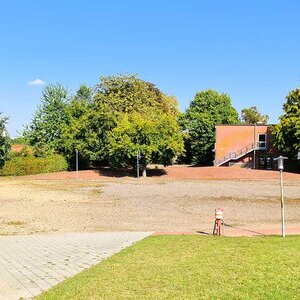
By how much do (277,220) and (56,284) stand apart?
1382 centimetres


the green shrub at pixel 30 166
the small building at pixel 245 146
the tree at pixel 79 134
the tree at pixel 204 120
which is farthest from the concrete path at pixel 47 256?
the tree at pixel 204 120

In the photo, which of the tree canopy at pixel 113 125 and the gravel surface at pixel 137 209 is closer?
the gravel surface at pixel 137 209

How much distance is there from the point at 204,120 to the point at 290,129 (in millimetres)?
19614

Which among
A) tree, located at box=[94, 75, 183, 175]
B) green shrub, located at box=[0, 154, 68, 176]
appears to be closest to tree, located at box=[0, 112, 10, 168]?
green shrub, located at box=[0, 154, 68, 176]

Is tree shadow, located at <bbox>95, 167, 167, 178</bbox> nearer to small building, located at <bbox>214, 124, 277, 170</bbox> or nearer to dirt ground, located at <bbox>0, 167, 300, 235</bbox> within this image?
small building, located at <bbox>214, 124, 277, 170</bbox>

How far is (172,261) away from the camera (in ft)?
30.2

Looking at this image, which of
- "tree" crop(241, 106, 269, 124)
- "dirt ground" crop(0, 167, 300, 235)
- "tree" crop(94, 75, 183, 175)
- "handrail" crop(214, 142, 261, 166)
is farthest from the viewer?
"tree" crop(241, 106, 269, 124)

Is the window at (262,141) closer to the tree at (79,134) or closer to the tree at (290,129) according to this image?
the tree at (290,129)

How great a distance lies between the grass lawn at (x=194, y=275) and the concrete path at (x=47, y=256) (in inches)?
22.7

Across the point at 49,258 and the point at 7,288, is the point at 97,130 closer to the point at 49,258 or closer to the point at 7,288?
the point at 49,258

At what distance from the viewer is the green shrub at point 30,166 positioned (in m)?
52.8

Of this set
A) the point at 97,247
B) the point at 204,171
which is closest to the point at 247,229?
the point at 97,247

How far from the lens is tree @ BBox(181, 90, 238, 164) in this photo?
66831 millimetres

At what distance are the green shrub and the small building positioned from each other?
20930 millimetres
